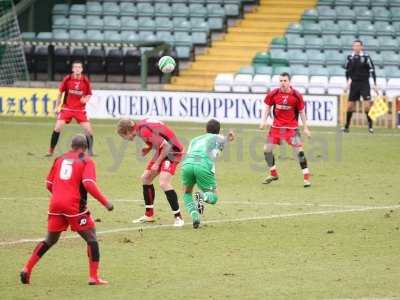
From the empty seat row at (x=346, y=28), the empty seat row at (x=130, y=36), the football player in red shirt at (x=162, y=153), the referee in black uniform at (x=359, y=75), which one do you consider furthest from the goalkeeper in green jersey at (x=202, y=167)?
the empty seat row at (x=346, y=28)

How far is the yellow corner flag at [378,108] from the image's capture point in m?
30.3

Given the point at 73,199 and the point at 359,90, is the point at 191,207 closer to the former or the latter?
the point at 73,199

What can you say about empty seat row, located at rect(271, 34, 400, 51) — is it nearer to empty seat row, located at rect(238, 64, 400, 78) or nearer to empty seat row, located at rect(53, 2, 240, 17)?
empty seat row, located at rect(238, 64, 400, 78)

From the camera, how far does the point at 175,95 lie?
3127 cm

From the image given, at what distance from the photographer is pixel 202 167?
14.9 meters

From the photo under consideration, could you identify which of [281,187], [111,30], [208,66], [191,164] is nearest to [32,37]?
[111,30]

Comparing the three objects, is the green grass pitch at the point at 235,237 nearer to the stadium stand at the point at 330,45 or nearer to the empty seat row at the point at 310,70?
the stadium stand at the point at 330,45

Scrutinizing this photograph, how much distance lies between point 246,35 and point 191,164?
2219 centimetres

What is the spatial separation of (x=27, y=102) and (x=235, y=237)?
18.5 meters

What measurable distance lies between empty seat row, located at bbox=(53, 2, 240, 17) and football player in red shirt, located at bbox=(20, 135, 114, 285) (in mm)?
25948

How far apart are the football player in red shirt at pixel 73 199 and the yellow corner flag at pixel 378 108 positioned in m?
19.9

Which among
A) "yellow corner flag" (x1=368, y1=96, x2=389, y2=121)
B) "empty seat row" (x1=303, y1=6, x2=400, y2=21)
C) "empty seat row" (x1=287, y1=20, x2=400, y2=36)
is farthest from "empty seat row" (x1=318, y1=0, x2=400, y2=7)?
"yellow corner flag" (x1=368, y1=96, x2=389, y2=121)

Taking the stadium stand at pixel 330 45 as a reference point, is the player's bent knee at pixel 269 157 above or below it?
below

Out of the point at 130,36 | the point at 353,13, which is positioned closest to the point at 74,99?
the point at 130,36
